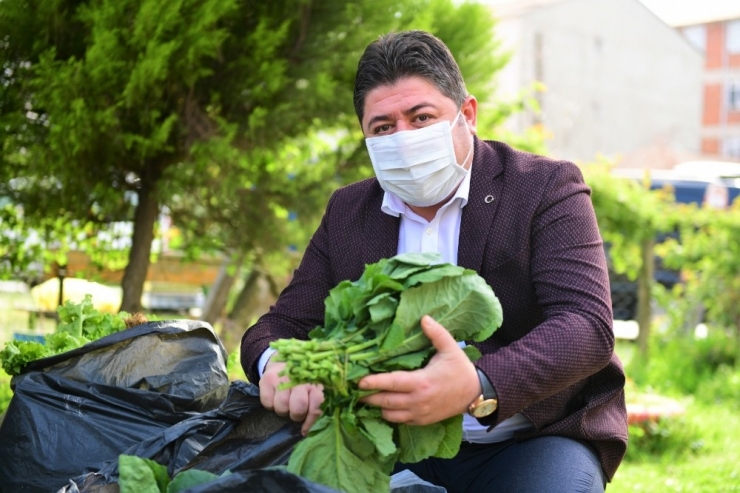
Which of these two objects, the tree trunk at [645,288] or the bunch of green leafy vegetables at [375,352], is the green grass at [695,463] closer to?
the tree trunk at [645,288]

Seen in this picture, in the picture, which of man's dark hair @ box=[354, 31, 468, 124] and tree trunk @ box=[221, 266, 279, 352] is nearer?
man's dark hair @ box=[354, 31, 468, 124]

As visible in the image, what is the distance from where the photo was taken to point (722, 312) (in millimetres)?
7945

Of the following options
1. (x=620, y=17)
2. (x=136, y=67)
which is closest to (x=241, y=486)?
(x=136, y=67)

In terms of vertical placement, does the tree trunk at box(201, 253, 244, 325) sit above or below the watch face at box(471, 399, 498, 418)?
below

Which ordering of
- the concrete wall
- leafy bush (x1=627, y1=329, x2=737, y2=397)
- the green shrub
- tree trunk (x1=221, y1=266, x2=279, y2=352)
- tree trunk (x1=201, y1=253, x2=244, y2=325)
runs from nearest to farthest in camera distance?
1. the green shrub
2. tree trunk (x1=221, y1=266, x2=279, y2=352)
3. tree trunk (x1=201, y1=253, x2=244, y2=325)
4. leafy bush (x1=627, y1=329, x2=737, y2=397)
5. the concrete wall

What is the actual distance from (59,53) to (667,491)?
11.8 feet

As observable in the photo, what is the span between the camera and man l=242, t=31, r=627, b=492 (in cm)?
219

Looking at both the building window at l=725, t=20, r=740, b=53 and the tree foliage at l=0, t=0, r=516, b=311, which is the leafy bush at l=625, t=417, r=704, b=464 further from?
the building window at l=725, t=20, r=740, b=53

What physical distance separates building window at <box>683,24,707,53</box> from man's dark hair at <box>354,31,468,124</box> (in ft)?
154

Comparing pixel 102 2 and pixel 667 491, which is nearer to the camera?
pixel 102 2

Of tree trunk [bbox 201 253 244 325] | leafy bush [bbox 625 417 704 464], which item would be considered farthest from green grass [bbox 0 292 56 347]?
leafy bush [bbox 625 417 704 464]

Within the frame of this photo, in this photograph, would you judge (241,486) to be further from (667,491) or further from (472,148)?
(667,491)

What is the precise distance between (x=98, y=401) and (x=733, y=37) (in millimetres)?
48342

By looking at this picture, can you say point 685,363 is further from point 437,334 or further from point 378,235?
point 437,334
